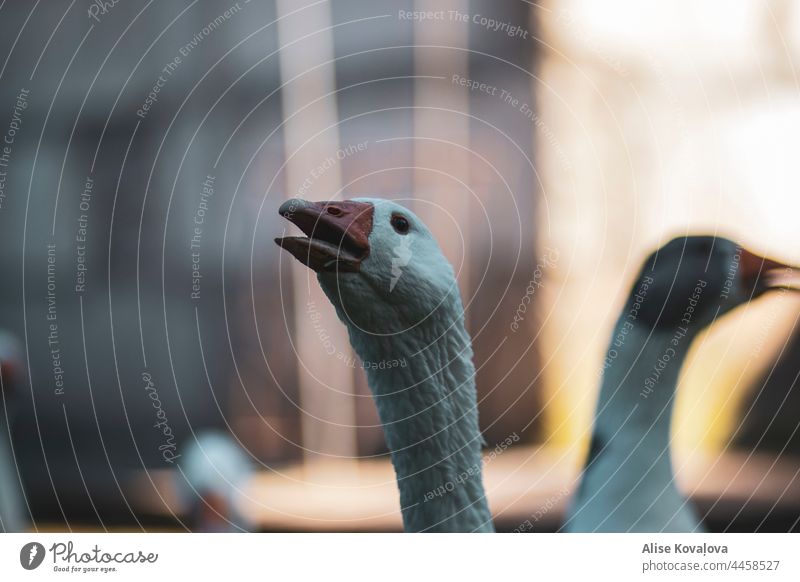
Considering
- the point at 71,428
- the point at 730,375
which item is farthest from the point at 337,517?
the point at 730,375

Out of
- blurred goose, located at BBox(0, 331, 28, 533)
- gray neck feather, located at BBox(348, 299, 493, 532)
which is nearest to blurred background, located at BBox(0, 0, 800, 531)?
blurred goose, located at BBox(0, 331, 28, 533)

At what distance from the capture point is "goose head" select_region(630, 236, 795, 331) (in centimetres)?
81

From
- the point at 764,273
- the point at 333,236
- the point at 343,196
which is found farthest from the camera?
the point at 343,196

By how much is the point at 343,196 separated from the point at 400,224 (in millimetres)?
289

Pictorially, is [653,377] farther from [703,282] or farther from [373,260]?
[373,260]

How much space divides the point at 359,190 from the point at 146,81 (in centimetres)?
32

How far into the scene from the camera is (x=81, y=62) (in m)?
0.96

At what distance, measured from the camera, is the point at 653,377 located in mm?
830

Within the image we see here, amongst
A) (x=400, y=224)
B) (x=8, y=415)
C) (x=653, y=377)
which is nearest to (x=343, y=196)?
(x=400, y=224)

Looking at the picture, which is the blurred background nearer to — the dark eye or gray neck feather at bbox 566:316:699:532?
gray neck feather at bbox 566:316:699:532

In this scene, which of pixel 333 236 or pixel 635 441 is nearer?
pixel 333 236

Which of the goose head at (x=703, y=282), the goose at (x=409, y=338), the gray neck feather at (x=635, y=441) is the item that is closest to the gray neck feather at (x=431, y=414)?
the goose at (x=409, y=338)

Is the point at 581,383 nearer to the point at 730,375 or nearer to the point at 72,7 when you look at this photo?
the point at 730,375
